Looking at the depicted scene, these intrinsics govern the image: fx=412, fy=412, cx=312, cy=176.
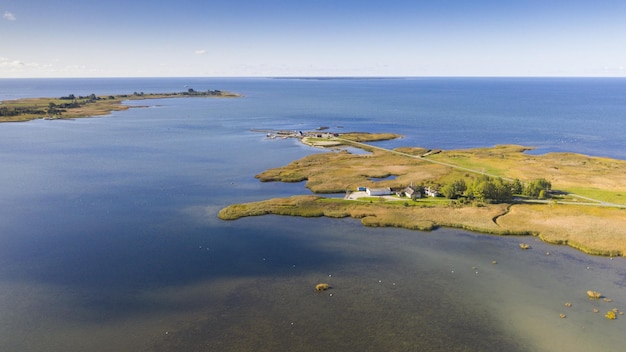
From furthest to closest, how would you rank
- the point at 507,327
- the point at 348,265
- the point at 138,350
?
the point at 348,265 → the point at 507,327 → the point at 138,350

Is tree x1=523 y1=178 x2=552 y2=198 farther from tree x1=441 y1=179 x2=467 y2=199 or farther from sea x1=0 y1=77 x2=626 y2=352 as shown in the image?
sea x1=0 y1=77 x2=626 y2=352

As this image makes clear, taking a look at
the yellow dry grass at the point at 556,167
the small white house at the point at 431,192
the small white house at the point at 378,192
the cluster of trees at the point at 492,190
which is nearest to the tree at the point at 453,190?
the cluster of trees at the point at 492,190

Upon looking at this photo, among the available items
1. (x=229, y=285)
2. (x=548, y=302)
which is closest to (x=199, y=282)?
(x=229, y=285)

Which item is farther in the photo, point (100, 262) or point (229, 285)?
point (100, 262)

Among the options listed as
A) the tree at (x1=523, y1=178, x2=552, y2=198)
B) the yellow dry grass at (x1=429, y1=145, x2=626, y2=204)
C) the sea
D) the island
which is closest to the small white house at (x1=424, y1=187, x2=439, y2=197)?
the island

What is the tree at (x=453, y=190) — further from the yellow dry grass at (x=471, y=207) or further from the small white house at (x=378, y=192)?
the small white house at (x=378, y=192)

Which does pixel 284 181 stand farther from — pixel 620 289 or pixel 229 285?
pixel 620 289
